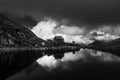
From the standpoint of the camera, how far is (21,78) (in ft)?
184

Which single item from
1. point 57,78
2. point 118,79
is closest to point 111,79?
point 118,79

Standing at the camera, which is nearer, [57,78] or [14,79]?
[14,79]

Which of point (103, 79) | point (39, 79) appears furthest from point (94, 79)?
point (39, 79)

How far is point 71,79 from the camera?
180ft

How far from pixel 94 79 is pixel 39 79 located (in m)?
19.9

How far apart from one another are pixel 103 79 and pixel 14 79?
32.0m

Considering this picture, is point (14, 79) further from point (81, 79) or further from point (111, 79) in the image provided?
point (111, 79)

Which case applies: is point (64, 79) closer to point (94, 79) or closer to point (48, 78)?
point (48, 78)

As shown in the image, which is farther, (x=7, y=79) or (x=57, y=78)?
(x=57, y=78)

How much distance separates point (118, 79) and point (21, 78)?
35.6 metres

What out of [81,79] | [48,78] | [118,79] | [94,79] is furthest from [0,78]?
[118,79]

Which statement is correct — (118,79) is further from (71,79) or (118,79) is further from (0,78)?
(0,78)

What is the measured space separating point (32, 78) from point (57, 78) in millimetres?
9371

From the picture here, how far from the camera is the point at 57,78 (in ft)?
189
